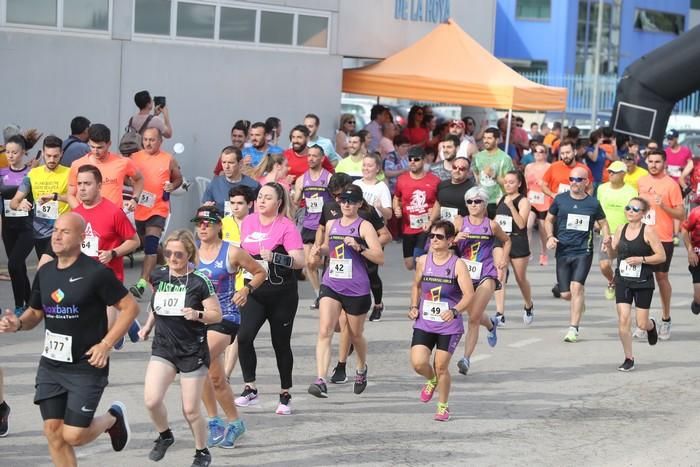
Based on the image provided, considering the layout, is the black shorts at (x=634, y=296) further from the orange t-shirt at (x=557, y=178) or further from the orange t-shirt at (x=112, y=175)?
the orange t-shirt at (x=557, y=178)

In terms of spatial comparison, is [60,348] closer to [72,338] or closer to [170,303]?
[72,338]

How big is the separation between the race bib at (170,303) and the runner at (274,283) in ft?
5.47

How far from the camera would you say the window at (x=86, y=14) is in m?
17.3

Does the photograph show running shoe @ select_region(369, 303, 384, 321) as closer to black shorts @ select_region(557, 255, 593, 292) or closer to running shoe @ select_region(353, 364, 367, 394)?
black shorts @ select_region(557, 255, 593, 292)

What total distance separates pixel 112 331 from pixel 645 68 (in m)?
18.6

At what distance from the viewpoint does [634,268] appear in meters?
11.8

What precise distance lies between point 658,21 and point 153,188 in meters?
48.7

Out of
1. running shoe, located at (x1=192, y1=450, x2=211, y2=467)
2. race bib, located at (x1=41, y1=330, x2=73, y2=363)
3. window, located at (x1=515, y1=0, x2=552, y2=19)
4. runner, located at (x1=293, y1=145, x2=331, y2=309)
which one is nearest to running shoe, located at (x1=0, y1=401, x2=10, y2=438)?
running shoe, located at (x1=192, y1=450, x2=211, y2=467)

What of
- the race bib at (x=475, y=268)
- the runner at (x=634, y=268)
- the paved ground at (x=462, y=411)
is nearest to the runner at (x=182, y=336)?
the paved ground at (x=462, y=411)

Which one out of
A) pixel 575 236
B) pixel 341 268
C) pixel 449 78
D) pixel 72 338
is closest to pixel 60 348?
pixel 72 338

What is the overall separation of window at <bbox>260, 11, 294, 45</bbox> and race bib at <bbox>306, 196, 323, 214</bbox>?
277 inches

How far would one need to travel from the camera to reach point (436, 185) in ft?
44.6

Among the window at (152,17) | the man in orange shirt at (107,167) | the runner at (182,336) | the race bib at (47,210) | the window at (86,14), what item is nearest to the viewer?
the runner at (182,336)

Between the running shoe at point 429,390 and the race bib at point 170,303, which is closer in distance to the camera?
the race bib at point 170,303
